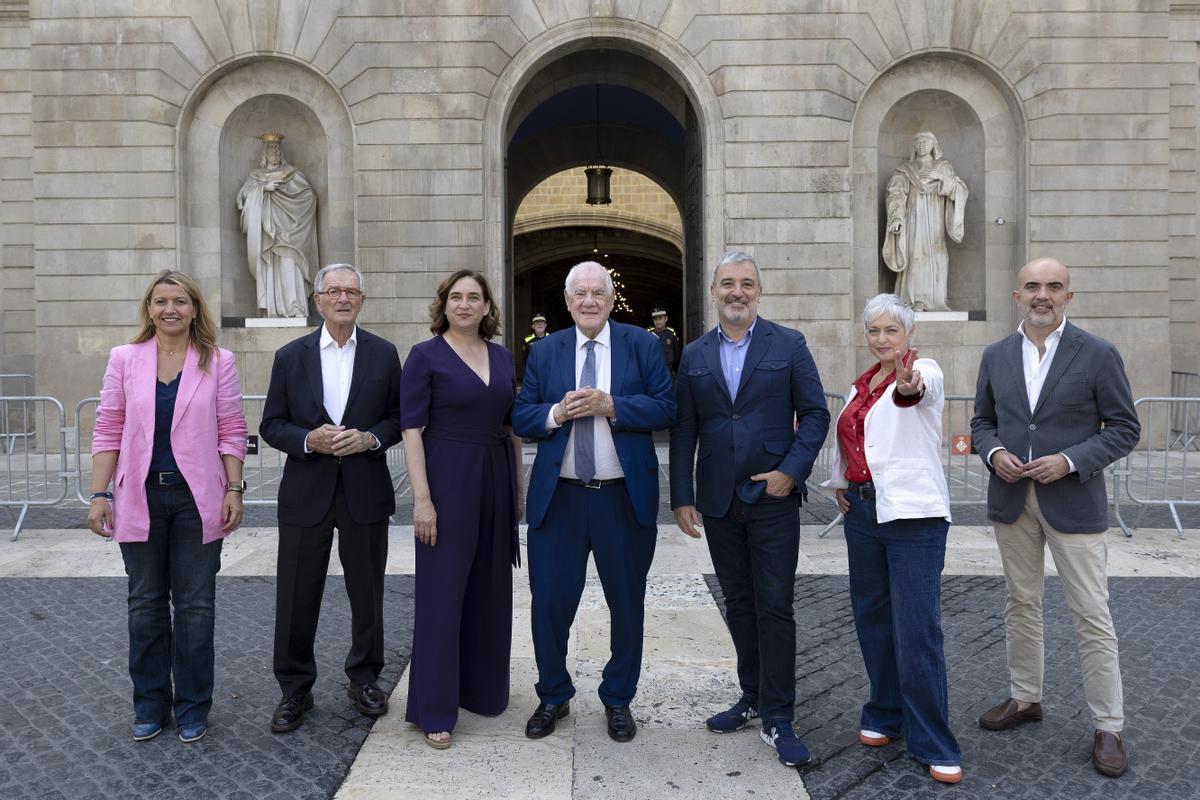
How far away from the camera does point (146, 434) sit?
3.95 metres

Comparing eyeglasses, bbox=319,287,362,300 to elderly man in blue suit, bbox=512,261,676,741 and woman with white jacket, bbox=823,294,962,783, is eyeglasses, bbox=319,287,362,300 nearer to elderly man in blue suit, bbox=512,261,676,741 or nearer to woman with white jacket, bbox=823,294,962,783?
elderly man in blue suit, bbox=512,261,676,741

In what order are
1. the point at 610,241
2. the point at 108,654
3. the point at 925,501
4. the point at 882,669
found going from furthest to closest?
the point at 610,241 < the point at 108,654 < the point at 882,669 < the point at 925,501

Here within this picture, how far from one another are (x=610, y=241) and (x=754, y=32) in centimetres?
1676

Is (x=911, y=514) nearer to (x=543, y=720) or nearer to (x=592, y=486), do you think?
(x=592, y=486)

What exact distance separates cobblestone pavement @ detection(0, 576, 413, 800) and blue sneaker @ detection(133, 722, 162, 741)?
3cm

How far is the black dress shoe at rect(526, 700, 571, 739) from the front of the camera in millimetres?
3932

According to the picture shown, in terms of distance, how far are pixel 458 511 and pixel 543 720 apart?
3.26 feet

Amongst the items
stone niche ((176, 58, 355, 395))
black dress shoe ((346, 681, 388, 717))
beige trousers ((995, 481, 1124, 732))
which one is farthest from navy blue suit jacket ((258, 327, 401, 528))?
stone niche ((176, 58, 355, 395))

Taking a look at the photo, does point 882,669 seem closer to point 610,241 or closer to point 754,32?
point 754,32

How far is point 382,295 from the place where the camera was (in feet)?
41.8

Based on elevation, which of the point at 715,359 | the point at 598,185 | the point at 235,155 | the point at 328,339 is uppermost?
the point at 598,185

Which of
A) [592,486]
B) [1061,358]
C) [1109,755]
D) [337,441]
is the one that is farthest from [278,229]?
A: [1109,755]

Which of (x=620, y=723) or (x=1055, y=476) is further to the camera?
(x=620, y=723)

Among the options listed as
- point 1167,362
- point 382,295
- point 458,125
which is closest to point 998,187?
point 1167,362
